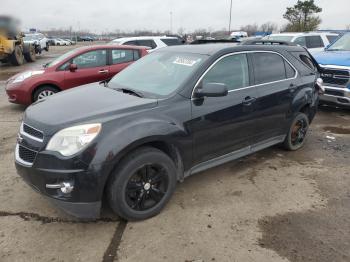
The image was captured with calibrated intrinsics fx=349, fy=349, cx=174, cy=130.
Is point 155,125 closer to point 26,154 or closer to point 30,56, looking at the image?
point 26,154

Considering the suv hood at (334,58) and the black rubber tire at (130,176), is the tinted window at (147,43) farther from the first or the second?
the black rubber tire at (130,176)

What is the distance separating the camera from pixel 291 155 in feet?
18.0

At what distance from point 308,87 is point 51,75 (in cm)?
564

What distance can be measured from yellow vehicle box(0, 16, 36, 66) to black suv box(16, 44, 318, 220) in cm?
1445

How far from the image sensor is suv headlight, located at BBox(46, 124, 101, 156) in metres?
3.10

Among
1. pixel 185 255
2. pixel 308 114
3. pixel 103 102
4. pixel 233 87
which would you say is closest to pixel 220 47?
pixel 233 87

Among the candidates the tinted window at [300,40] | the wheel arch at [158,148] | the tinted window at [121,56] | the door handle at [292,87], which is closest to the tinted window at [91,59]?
the tinted window at [121,56]

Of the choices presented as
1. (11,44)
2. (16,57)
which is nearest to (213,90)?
(11,44)

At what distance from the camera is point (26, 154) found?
11.0ft

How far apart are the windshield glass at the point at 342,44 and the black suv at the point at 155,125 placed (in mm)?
4616

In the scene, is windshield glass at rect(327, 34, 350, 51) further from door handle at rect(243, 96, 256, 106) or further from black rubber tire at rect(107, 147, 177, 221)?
black rubber tire at rect(107, 147, 177, 221)

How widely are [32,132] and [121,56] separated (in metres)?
5.87

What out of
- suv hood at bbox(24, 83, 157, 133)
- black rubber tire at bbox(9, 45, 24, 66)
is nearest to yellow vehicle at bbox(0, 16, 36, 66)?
black rubber tire at bbox(9, 45, 24, 66)

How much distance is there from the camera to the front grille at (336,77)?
7500mm
